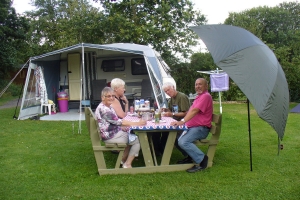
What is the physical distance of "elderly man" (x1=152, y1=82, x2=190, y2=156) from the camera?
4.00m

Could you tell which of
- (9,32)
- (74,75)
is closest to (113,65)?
(74,75)

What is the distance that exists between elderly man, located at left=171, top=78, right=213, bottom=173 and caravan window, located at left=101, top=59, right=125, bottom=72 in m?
6.20

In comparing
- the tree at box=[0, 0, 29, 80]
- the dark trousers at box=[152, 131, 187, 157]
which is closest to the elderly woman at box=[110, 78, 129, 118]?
the dark trousers at box=[152, 131, 187, 157]

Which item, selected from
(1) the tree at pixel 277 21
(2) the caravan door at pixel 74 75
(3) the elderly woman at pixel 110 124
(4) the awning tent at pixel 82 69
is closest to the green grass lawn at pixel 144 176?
(3) the elderly woman at pixel 110 124

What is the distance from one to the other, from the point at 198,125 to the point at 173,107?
65cm

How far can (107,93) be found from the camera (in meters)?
3.34

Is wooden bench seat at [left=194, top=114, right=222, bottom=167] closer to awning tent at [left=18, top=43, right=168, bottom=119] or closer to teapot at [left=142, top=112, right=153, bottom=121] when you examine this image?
teapot at [left=142, top=112, right=153, bottom=121]

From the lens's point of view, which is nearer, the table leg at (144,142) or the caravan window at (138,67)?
the table leg at (144,142)

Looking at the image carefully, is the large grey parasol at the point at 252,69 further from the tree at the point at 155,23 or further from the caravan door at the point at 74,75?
the tree at the point at 155,23

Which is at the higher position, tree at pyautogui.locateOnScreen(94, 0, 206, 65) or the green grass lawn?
tree at pyautogui.locateOnScreen(94, 0, 206, 65)

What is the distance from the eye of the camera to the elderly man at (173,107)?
4000 mm

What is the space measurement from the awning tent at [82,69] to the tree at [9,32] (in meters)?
8.46

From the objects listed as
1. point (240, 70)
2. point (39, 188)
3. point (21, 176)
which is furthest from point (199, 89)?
point (21, 176)

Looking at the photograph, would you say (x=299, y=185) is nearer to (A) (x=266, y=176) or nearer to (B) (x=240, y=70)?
(A) (x=266, y=176)
